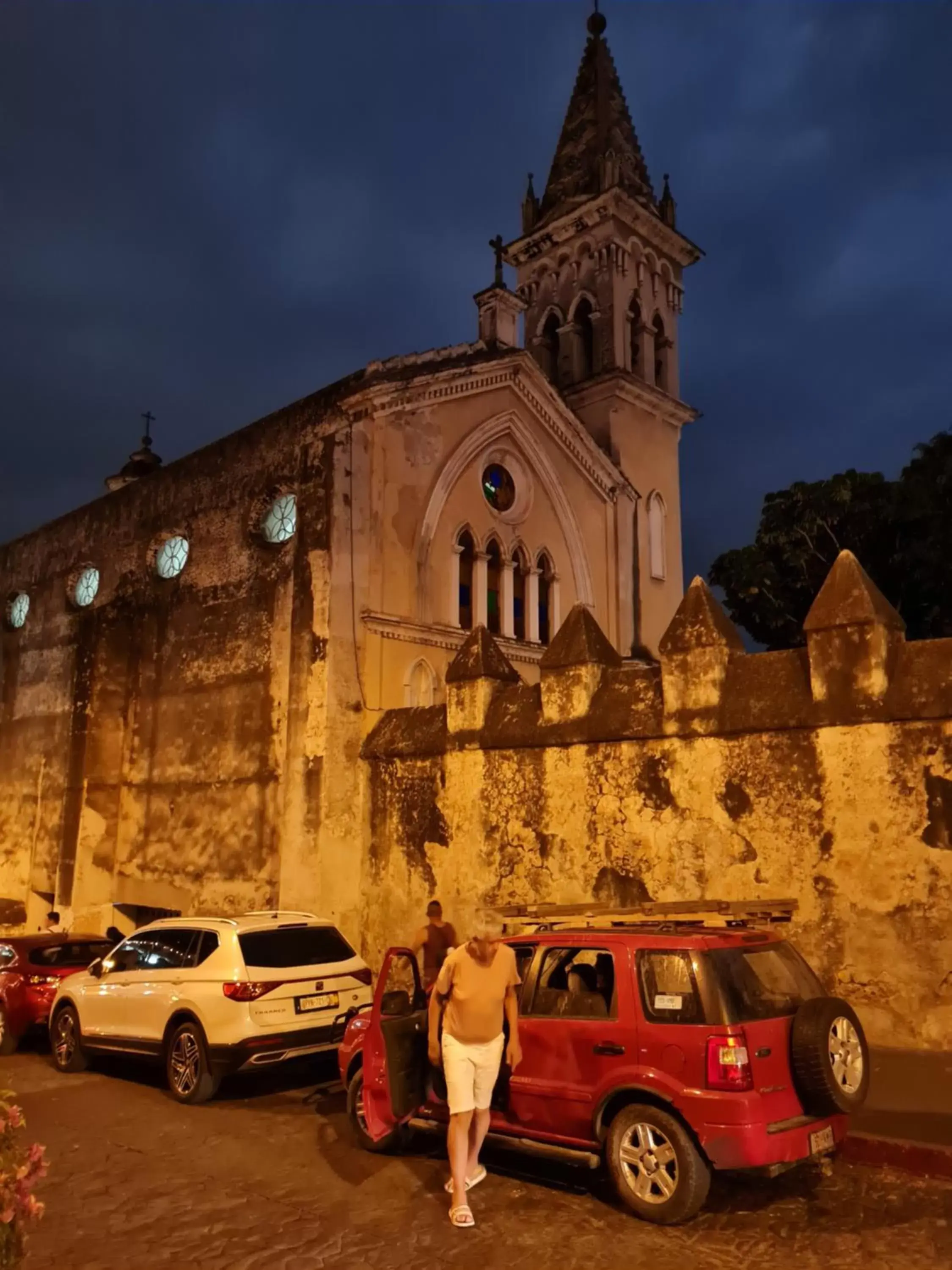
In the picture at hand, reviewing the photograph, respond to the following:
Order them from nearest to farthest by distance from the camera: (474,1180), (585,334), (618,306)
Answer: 1. (474,1180)
2. (618,306)
3. (585,334)

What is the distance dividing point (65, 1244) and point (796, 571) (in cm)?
2340

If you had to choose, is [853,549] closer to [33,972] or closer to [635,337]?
[635,337]

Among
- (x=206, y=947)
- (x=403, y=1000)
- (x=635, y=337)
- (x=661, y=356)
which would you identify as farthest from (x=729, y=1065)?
(x=661, y=356)

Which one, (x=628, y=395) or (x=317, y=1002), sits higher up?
(x=628, y=395)

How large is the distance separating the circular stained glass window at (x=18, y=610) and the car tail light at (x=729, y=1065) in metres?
21.4

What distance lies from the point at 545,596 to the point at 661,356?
9.56 m

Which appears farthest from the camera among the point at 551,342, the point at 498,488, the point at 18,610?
the point at 551,342

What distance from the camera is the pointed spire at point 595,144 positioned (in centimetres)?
2670

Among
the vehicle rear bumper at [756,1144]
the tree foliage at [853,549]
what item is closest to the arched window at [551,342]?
the tree foliage at [853,549]

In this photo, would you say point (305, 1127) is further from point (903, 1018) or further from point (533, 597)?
point (533, 597)

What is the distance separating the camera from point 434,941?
1025 cm

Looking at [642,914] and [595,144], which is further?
[595,144]

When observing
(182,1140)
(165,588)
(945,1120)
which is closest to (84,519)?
(165,588)

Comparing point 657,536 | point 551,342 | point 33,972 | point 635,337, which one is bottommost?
point 33,972
